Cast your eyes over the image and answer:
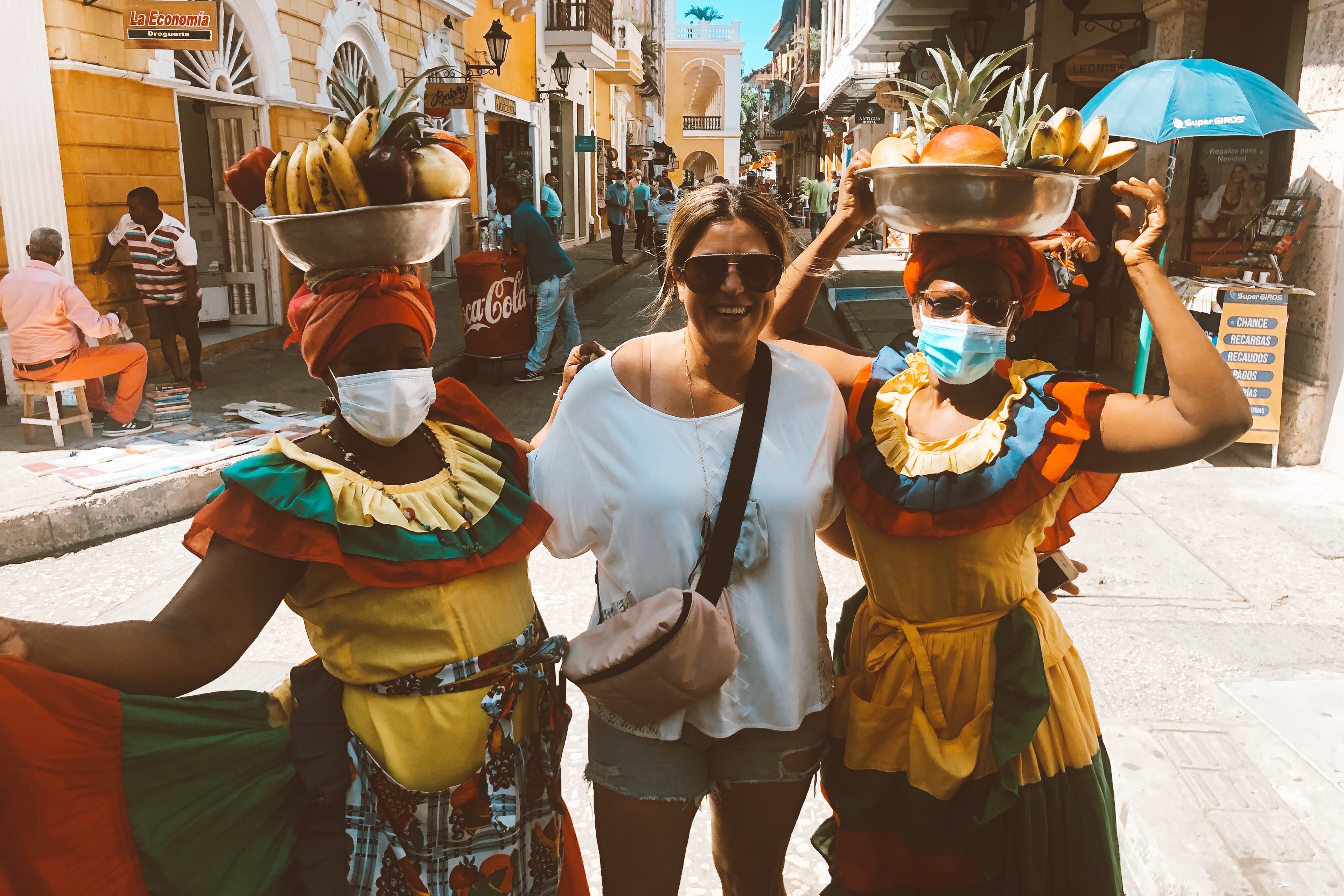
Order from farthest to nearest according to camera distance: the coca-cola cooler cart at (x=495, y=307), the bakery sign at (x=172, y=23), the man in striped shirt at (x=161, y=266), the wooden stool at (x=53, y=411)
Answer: the coca-cola cooler cart at (x=495, y=307), the bakery sign at (x=172, y=23), the man in striped shirt at (x=161, y=266), the wooden stool at (x=53, y=411)

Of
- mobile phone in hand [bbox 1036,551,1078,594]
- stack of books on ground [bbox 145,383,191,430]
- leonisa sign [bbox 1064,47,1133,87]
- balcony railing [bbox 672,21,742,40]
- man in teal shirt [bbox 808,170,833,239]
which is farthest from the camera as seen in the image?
balcony railing [bbox 672,21,742,40]

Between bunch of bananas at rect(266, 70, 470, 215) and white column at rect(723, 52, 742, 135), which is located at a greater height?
white column at rect(723, 52, 742, 135)

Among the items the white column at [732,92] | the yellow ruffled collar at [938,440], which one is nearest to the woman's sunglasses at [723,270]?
the yellow ruffled collar at [938,440]

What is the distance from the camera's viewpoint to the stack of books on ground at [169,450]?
6145mm

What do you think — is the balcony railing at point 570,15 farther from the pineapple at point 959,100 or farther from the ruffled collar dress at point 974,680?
the ruffled collar dress at point 974,680

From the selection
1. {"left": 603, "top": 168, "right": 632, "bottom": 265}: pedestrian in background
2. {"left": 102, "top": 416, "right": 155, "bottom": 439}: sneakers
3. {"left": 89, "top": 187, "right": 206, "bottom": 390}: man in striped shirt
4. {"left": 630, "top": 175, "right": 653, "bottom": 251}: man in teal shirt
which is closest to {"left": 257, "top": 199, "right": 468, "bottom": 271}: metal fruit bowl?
{"left": 102, "top": 416, "right": 155, "bottom": 439}: sneakers

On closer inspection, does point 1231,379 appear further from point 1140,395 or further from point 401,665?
point 401,665

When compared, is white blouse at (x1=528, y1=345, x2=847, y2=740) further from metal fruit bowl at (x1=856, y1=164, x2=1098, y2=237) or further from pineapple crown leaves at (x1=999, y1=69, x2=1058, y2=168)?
pineapple crown leaves at (x1=999, y1=69, x2=1058, y2=168)

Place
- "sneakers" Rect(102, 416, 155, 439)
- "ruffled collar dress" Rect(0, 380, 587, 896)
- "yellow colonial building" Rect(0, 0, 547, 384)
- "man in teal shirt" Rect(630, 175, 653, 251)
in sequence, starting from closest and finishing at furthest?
"ruffled collar dress" Rect(0, 380, 587, 896)
"sneakers" Rect(102, 416, 155, 439)
"yellow colonial building" Rect(0, 0, 547, 384)
"man in teal shirt" Rect(630, 175, 653, 251)

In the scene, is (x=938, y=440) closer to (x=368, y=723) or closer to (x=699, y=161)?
(x=368, y=723)

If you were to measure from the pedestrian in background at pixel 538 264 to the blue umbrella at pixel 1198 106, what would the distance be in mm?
5168

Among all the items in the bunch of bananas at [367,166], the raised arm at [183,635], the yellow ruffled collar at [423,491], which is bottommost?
the raised arm at [183,635]

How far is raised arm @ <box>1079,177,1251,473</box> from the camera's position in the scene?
188cm

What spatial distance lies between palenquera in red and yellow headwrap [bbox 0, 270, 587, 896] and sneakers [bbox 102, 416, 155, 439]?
20.6 feet
